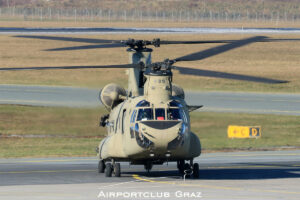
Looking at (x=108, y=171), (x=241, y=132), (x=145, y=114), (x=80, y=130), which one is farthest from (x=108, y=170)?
(x=241, y=132)

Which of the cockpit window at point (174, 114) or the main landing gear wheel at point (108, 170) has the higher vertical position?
the cockpit window at point (174, 114)

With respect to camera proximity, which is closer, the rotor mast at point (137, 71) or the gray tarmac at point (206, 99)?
the rotor mast at point (137, 71)

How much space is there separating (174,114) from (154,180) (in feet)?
9.62

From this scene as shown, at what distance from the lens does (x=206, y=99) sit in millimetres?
56375

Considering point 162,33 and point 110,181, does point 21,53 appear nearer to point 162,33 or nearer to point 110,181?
point 162,33

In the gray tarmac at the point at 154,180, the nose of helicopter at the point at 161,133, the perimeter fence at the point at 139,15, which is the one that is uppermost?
the nose of helicopter at the point at 161,133

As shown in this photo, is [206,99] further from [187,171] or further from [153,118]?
[153,118]

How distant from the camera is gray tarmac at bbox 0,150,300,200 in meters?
20.3

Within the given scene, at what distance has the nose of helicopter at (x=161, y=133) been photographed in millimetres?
22328

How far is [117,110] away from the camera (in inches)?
1021

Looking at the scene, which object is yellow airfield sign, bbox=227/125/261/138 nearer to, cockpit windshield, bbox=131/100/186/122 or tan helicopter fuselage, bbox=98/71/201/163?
tan helicopter fuselage, bbox=98/71/201/163

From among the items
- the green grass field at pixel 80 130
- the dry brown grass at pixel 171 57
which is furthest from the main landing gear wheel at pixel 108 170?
the dry brown grass at pixel 171 57

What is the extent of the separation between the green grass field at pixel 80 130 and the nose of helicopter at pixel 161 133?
47.7 ft

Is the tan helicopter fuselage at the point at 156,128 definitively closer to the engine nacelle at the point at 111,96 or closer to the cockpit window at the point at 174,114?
the cockpit window at the point at 174,114
